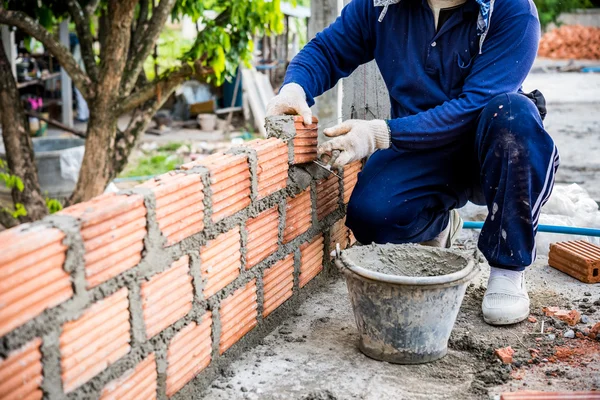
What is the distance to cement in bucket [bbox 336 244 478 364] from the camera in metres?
2.20

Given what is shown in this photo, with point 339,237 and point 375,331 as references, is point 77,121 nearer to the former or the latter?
point 339,237

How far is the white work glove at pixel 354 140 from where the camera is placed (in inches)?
101

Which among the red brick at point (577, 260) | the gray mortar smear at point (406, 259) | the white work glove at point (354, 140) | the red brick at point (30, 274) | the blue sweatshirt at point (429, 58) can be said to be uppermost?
the blue sweatshirt at point (429, 58)

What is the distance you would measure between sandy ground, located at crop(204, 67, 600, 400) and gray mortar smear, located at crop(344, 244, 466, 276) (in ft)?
0.88

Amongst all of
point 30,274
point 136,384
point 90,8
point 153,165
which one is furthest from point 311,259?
point 153,165

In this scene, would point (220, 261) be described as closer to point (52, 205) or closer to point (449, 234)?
point (449, 234)

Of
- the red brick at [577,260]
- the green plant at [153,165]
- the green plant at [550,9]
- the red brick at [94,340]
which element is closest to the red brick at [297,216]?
the red brick at [94,340]

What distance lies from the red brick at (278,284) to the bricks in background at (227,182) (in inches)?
13.4

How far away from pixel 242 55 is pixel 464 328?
2.88m

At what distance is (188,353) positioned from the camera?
207 cm

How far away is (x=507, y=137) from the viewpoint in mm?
2500

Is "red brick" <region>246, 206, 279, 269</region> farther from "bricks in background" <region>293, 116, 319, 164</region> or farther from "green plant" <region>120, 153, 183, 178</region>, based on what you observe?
"green plant" <region>120, 153, 183, 178</region>

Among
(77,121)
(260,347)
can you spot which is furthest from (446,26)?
(77,121)

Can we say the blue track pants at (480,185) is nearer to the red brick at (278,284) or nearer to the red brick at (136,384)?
the red brick at (278,284)
